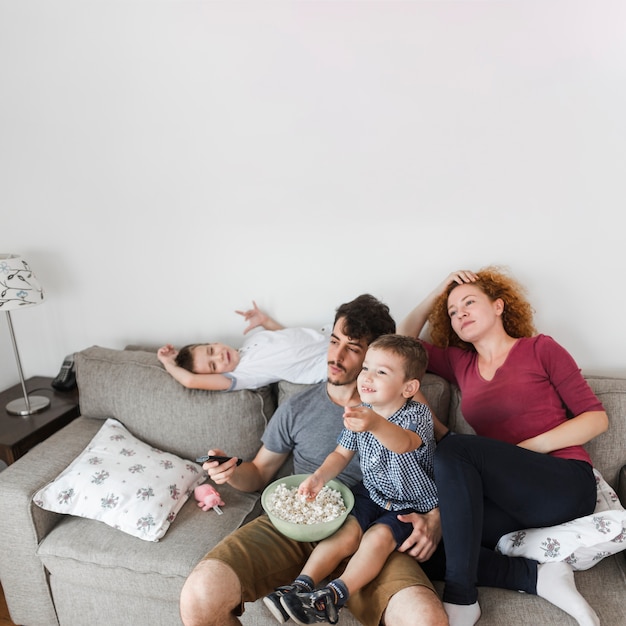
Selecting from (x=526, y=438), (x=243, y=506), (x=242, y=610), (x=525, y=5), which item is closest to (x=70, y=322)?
(x=243, y=506)

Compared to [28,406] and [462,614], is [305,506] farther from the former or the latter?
[28,406]

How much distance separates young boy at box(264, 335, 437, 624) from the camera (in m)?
1.45

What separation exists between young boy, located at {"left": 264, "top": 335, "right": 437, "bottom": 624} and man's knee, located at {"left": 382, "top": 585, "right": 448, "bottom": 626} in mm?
99

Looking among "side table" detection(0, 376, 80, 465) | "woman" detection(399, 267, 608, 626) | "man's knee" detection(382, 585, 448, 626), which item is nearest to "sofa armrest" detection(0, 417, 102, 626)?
"side table" detection(0, 376, 80, 465)

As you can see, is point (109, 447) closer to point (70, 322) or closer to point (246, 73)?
point (70, 322)

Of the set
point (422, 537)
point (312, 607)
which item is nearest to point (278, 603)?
point (312, 607)

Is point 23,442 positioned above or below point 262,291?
below

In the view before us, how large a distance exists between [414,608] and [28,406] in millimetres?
1742

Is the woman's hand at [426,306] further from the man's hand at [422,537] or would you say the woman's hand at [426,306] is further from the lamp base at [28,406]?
the lamp base at [28,406]

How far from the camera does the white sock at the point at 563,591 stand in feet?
4.82

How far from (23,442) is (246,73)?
161 cm

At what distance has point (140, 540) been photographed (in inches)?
71.1

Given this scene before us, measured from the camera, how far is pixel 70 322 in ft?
8.70

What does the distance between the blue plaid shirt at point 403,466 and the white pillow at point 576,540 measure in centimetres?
27
